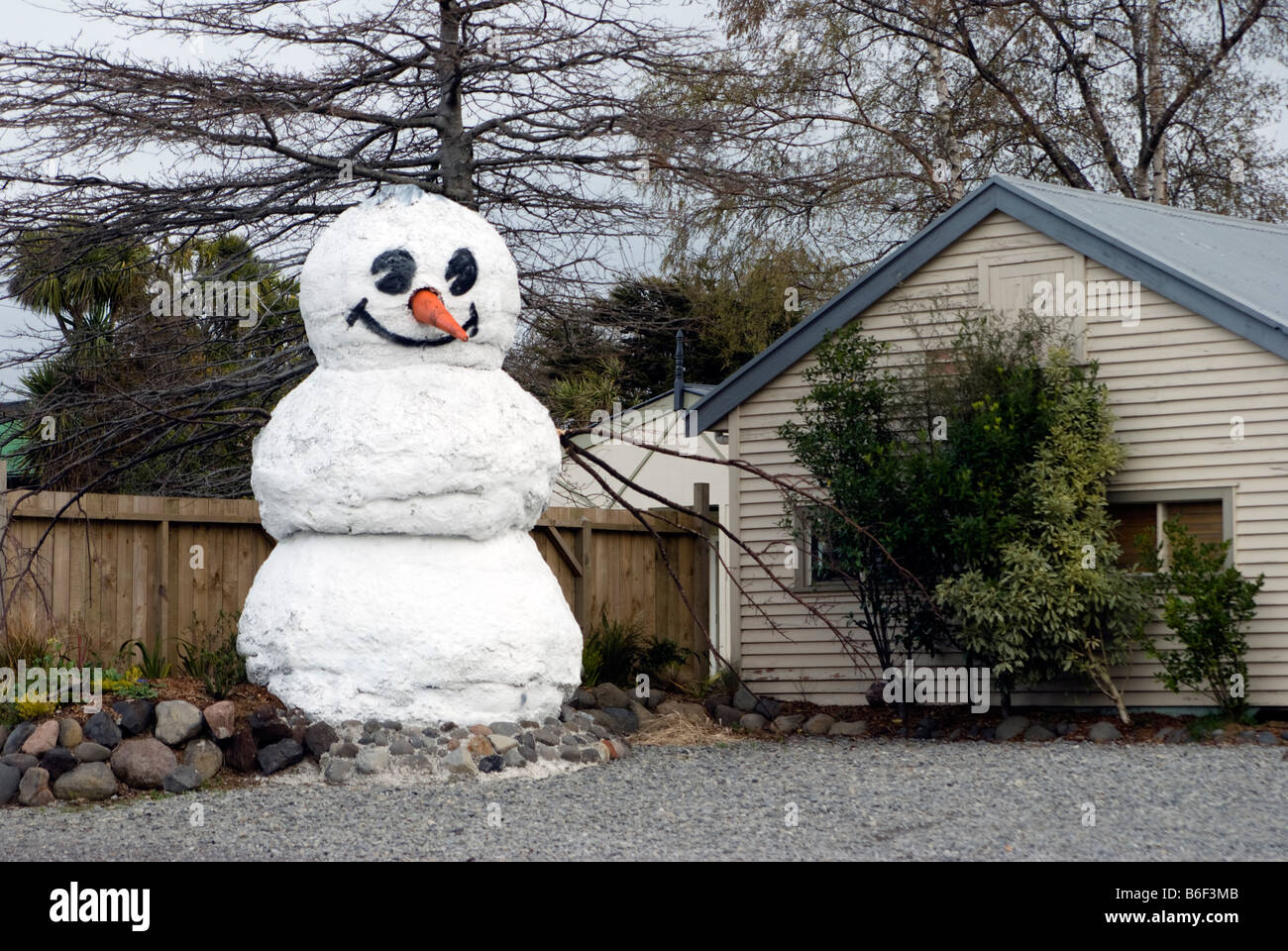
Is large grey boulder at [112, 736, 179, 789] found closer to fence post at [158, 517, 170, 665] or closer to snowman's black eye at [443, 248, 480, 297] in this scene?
fence post at [158, 517, 170, 665]

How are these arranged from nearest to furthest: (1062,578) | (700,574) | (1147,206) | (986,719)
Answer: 1. (1062,578)
2. (986,719)
3. (1147,206)
4. (700,574)

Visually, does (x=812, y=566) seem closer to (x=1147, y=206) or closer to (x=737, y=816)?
(x=1147, y=206)

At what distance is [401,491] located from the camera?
8359 mm

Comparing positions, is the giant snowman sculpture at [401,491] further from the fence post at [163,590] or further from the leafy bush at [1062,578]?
the leafy bush at [1062,578]

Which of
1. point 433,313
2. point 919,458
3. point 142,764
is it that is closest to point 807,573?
point 919,458

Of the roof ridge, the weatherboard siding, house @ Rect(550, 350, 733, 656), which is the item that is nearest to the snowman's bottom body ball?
the weatherboard siding

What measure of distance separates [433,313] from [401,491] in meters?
1.02

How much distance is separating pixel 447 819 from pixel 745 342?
52.7 feet

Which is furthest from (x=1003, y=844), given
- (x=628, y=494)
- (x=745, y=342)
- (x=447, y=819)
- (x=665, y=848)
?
(x=745, y=342)

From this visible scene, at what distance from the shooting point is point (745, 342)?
22578mm

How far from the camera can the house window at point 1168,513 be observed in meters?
11.0

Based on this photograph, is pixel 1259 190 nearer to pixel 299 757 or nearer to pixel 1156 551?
pixel 1156 551

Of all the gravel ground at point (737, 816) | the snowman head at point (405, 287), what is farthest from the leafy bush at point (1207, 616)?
the snowman head at point (405, 287)

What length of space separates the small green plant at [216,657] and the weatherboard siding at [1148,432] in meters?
3.30
